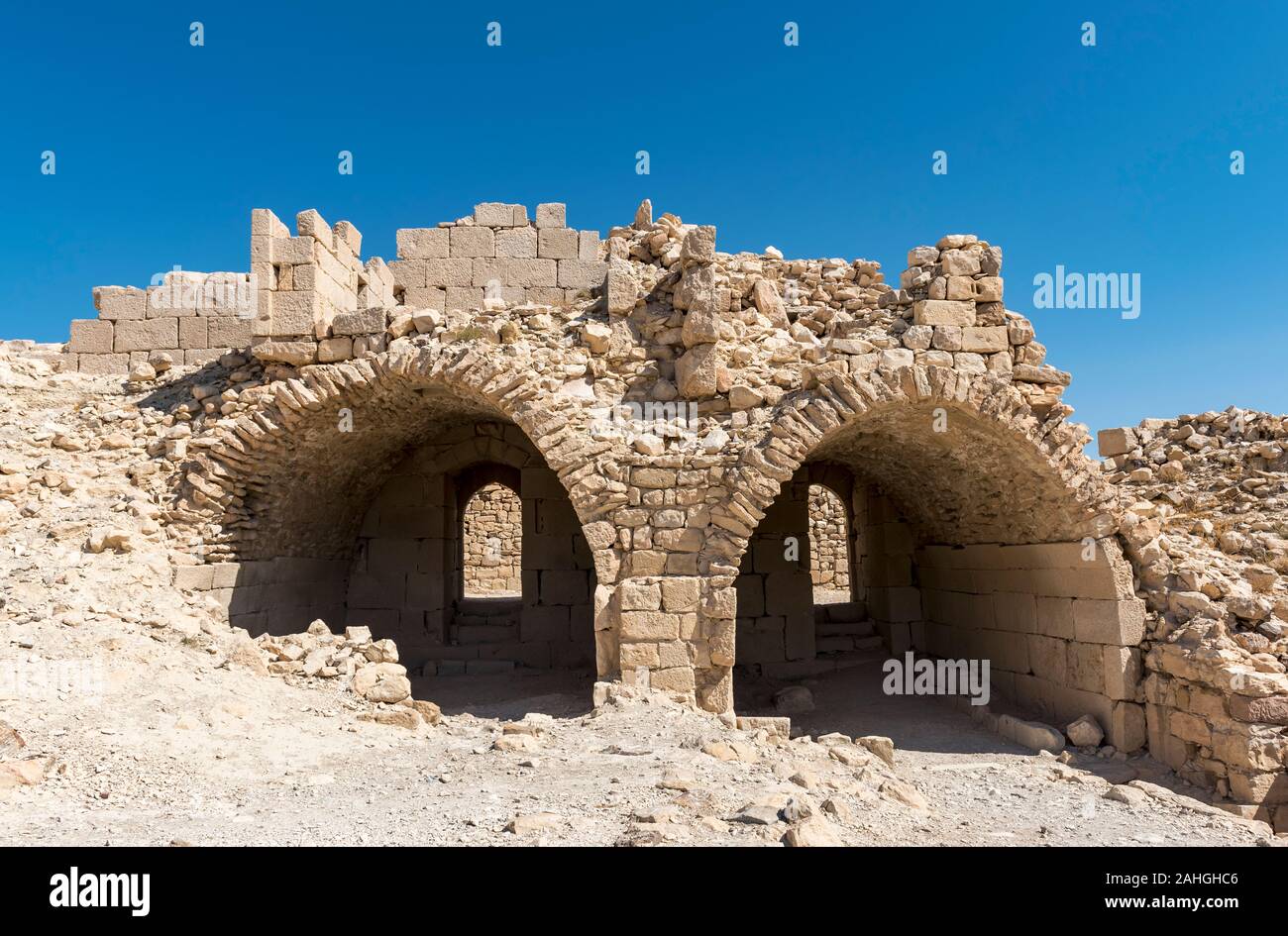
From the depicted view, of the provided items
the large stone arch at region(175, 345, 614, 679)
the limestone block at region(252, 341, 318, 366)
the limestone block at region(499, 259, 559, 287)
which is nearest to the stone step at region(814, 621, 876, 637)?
the large stone arch at region(175, 345, 614, 679)

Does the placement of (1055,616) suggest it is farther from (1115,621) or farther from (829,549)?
(829,549)

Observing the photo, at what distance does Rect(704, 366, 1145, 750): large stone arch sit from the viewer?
22.4ft

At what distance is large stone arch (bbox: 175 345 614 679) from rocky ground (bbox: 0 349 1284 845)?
25.1 inches

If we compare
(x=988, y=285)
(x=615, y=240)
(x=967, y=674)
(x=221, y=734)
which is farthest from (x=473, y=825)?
(x=967, y=674)

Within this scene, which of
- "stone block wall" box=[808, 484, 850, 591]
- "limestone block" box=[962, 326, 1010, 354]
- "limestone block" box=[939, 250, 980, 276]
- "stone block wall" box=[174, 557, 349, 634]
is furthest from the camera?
"stone block wall" box=[808, 484, 850, 591]

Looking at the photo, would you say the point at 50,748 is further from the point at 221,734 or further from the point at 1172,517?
the point at 1172,517

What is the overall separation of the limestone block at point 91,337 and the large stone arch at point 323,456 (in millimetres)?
4001

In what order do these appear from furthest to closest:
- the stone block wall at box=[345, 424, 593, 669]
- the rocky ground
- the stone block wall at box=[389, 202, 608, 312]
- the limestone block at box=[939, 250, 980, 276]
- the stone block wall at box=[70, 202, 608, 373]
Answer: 1. the stone block wall at box=[389, 202, 608, 312]
2. the stone block wall at box=[345, 424, 593, 669]
3. the stone block wall at box=[70, 202, 608, 373]
4. the limestone block at box=[939, 250, 980, 276]
5. the rocky ground

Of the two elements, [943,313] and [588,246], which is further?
[588,246]

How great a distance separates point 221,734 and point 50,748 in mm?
937

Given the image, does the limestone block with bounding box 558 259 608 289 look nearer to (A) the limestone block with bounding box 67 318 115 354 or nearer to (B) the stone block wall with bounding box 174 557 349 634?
(B) the stone block wall with bounding box 174 557 349 634

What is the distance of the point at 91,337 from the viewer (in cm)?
1041

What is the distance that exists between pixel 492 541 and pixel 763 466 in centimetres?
1215

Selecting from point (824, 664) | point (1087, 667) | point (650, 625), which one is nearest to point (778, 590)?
point (824, 664)
